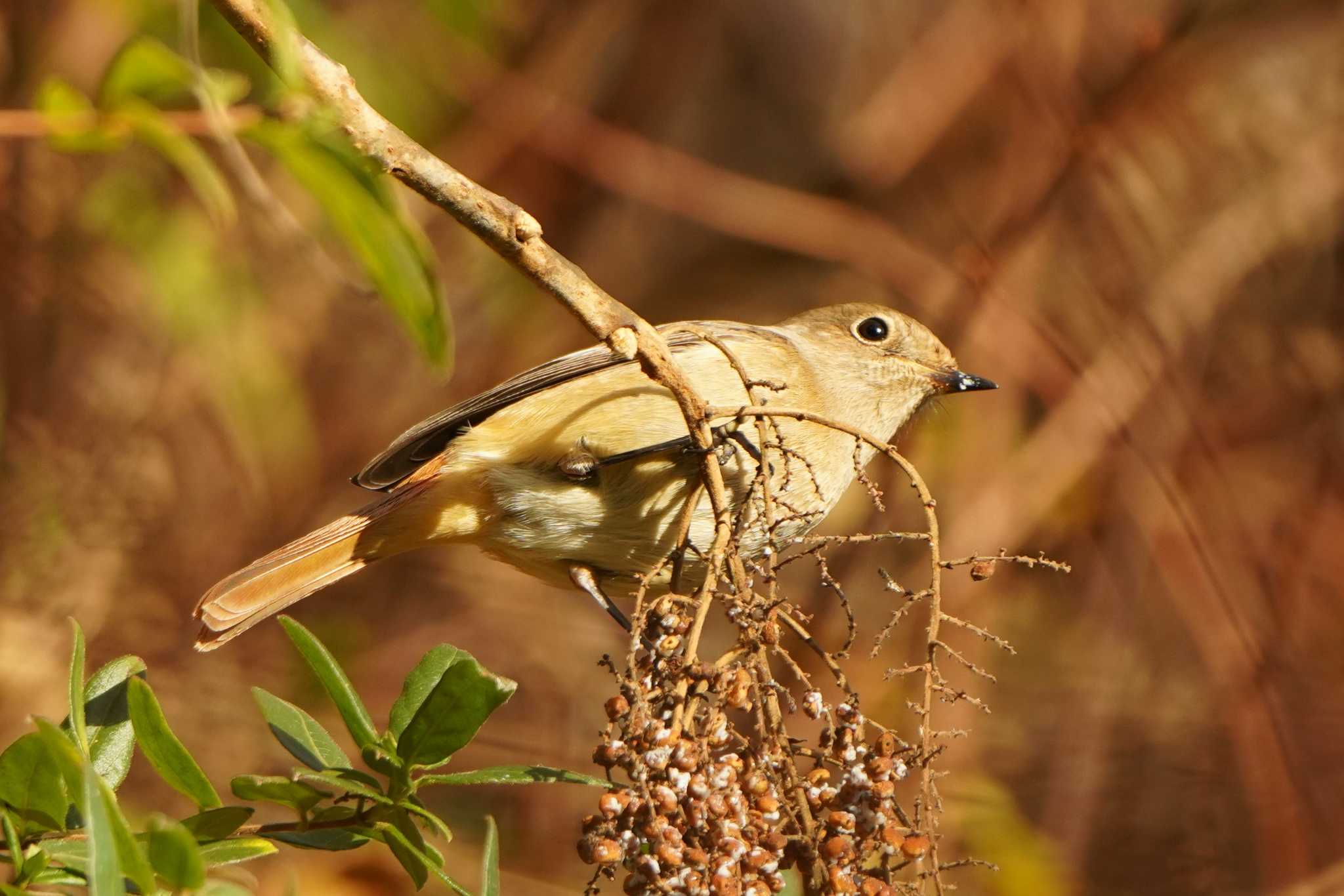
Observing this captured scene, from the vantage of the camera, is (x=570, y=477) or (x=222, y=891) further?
(x=570, y=477)

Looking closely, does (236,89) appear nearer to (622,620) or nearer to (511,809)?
(622,620)

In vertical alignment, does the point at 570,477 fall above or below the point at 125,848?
above

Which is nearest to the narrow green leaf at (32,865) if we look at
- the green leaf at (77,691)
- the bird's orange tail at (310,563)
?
the green leaf at (77,691)

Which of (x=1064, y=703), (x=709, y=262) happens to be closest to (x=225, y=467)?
(x=709, y=262)

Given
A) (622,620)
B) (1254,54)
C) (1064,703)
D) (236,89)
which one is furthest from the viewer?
(1254,54)

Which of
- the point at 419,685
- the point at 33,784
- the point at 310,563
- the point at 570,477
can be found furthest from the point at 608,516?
the point at 33,784

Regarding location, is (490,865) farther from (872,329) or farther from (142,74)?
(872,329)

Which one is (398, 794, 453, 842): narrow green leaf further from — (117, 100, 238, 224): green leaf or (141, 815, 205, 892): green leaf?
(117, 100, 238, 224): green leaf
